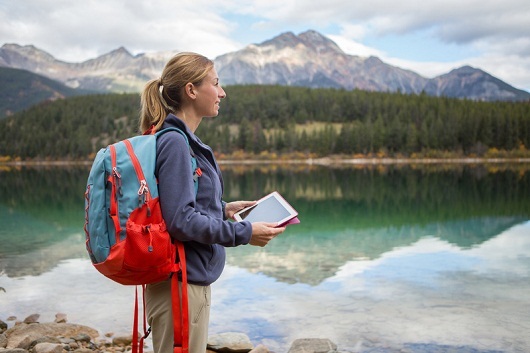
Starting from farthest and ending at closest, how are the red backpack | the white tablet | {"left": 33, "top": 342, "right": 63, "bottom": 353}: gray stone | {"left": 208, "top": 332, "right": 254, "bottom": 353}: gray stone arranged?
{"left": 208, "top": 332, "right": 254, "bottom": 353}: gray stone → {"left": 33, "top": 342, "right": 63, "bottom": 353}: gray stone → the white tablet → the red backpack

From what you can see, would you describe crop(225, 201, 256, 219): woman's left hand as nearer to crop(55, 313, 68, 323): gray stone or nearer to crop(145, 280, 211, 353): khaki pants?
crop(145, 280, 211, 353): khaki pants

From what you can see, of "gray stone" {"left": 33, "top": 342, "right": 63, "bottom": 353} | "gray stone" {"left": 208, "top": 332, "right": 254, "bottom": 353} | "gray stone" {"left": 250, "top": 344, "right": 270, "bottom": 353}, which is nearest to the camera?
"gray stone" {"left": 33, "top": 342, "right": 63, "bottom": 353}

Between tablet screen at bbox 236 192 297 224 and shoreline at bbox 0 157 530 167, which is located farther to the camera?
shoreline at bbox 0 157 530 167

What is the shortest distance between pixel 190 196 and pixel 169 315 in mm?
777

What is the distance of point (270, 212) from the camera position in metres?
3.70

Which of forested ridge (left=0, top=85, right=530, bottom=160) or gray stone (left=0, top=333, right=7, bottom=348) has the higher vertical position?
forested ridge (left=0, top=85, right=530, bottom=160)

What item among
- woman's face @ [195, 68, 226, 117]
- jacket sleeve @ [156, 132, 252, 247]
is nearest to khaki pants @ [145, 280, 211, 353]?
jacket sleeve @ [156, 132, 252, 247]

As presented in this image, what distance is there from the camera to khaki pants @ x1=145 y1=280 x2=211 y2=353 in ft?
10.5

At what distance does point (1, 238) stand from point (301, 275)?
528 inches

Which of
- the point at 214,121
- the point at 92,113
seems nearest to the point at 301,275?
the point at 214,121

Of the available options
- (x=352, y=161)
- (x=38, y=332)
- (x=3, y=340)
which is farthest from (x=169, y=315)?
(x=352, y=161)

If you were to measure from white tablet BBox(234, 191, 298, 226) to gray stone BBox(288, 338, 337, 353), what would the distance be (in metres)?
4.77

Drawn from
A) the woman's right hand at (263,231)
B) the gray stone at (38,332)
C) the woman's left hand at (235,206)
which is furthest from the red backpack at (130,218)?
the gray stone at (38,332)

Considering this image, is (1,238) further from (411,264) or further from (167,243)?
(167,243)
